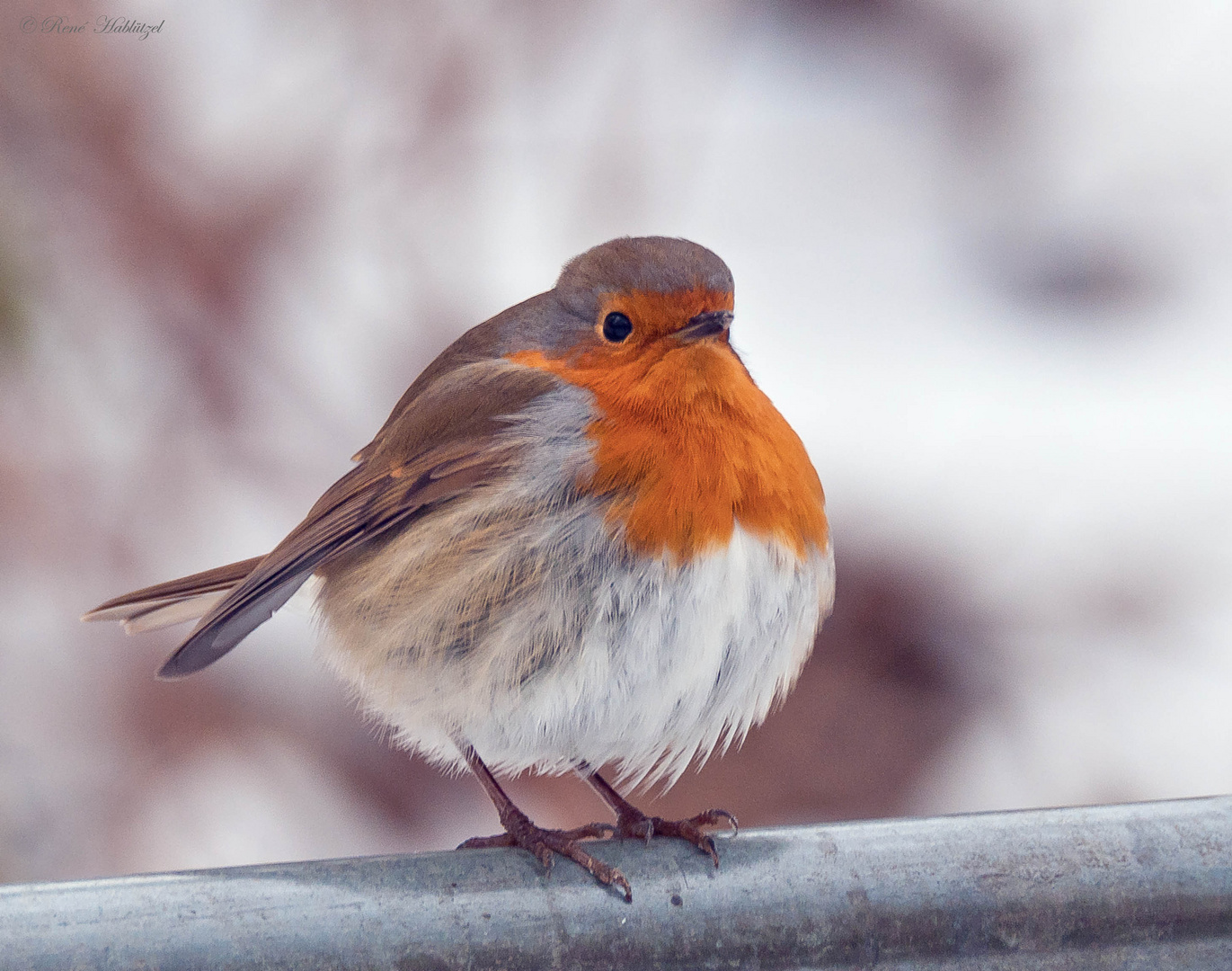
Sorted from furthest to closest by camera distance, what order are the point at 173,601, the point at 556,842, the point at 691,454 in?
the point at 173,601
the point at 691,454
the point at 556,842

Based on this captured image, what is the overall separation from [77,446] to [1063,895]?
5.57 feet

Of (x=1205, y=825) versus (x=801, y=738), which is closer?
(x=1205, y=825)

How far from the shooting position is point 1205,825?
1122 mm

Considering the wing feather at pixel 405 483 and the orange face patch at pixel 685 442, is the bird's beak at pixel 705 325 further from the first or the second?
the wing feather at pixel 405 483

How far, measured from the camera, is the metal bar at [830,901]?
40.1 inches

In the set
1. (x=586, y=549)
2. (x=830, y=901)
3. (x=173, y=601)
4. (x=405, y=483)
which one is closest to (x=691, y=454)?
(x=586, y=549)

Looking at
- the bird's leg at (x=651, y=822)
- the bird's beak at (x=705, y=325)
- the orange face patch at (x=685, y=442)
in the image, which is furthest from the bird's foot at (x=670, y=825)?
the bird's beak at (x=705, y=325)

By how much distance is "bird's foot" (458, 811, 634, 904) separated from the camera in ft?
3.74

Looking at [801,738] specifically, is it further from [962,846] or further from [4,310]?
[4,310]

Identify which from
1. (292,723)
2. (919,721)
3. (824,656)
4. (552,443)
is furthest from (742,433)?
(292,723)

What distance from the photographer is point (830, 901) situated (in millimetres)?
1077

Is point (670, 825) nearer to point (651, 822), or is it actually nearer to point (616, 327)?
point (651, 822)

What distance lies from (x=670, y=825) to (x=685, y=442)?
0.48 metres

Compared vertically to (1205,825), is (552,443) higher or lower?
higher
